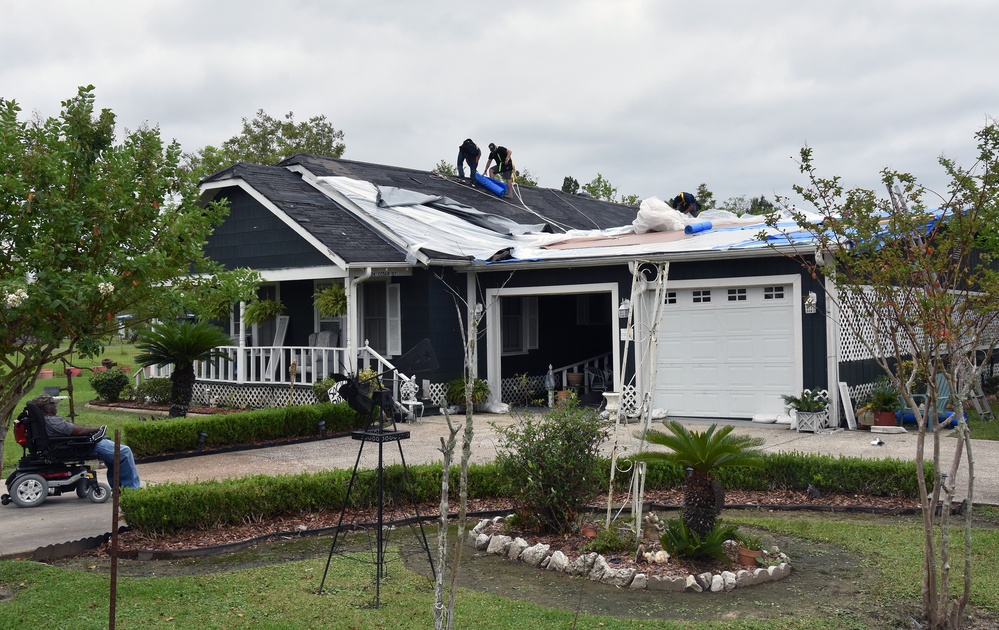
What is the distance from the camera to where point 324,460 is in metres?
12.6

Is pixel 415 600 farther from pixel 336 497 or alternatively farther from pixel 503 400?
pixel 503 400

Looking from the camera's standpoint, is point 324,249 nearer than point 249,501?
No

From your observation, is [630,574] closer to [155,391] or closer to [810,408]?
[810,408]

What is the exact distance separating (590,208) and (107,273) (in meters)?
22.3

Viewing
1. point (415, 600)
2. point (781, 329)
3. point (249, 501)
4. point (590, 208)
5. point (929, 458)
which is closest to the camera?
point (415, 600)

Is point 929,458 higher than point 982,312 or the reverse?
the reverse

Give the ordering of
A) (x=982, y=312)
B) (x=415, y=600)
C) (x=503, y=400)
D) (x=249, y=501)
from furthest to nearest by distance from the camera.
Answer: (x=503, y=400)
(x=249, y=501)
(x=415, y=600)
(x=982, y=312)

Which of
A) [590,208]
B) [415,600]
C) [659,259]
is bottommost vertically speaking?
[415,600]

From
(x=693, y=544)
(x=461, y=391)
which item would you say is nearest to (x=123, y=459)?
(x=693, y=544)

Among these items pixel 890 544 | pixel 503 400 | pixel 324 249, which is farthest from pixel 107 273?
pixel 503 400

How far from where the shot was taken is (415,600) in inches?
258

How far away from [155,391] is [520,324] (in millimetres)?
7623

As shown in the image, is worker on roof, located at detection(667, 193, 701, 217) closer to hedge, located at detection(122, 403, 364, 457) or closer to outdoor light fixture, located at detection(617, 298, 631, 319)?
outdoor light fixture, located at detection(617, 298, 631, 319)

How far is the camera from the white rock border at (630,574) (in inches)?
269
